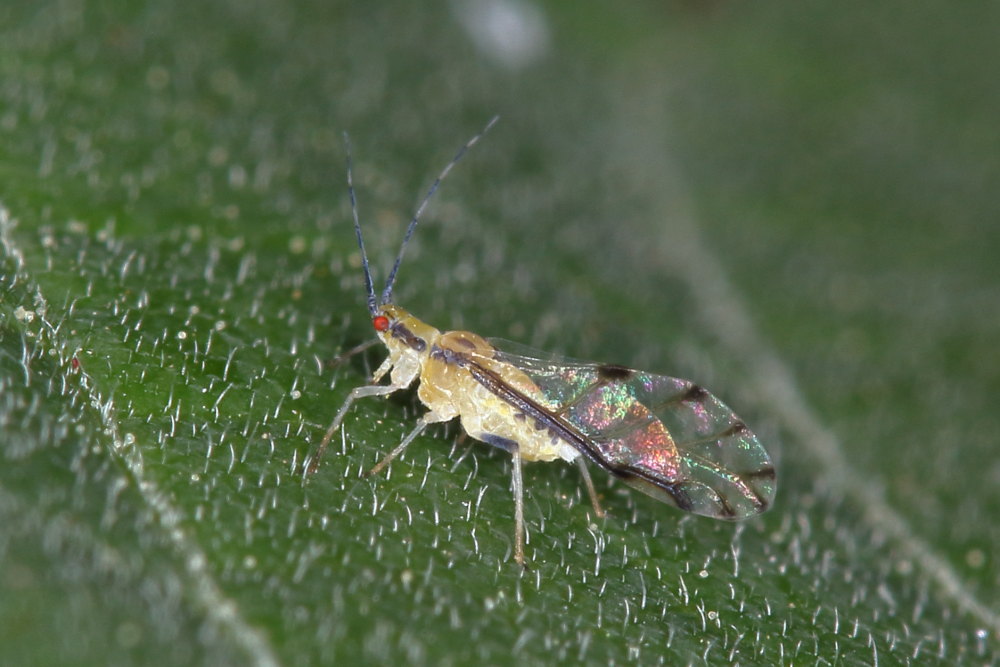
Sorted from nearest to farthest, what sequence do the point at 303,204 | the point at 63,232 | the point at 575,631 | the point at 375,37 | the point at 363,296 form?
the point at 575,631, the point at 63,232, the point at 363,296, the point at 303,204, the point at 375,37

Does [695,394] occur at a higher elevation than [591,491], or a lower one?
higher

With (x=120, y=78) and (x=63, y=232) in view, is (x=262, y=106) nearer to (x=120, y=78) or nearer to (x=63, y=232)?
(x=120, y=78)

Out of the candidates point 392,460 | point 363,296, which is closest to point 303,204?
point 363,296

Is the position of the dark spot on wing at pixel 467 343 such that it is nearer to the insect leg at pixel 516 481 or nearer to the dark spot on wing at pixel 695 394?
the insect leg at pixel 516 481

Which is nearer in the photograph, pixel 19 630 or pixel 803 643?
pixel 19 630

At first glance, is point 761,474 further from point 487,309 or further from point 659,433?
point 487,309

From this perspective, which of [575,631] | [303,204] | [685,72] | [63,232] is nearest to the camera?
[575,631]

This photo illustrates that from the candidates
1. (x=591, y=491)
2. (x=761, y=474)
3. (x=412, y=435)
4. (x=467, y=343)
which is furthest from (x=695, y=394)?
(x=412, y=435)
